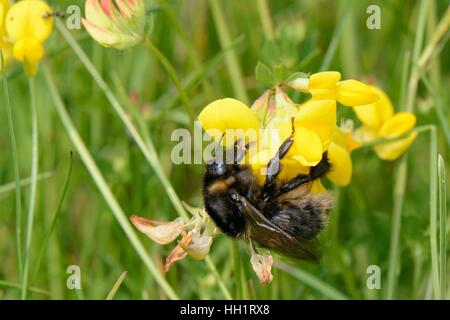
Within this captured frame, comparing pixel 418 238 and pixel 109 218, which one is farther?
pixel 109 218

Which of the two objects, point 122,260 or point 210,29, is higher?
point 210,29

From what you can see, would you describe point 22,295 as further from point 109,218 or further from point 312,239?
point 109,218

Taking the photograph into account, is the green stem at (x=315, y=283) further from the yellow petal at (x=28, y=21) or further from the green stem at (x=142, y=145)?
the yellow petal at (x=28, y=21)

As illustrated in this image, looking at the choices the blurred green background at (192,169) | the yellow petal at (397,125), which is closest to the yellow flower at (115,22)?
the blurred green background at (192,169)

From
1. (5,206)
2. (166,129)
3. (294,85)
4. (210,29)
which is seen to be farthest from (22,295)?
(210,29)

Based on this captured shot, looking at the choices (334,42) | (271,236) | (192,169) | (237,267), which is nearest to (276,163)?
(271,236)

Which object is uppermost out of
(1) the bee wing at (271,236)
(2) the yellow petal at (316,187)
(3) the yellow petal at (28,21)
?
(3) the yellow petal at (28,21)

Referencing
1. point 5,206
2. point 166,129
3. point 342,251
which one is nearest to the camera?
point 342,251
